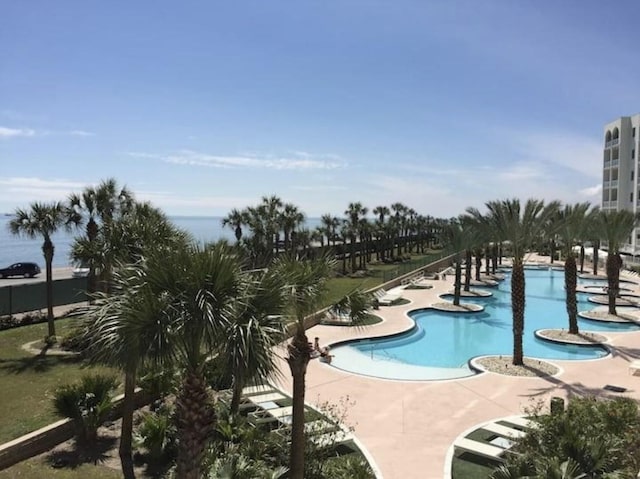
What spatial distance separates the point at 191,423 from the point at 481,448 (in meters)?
6.54

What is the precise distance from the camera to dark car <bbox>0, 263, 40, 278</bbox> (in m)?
41.2

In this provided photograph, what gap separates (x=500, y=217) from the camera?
654 inches

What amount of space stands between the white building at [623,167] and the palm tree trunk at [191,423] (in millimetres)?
63360

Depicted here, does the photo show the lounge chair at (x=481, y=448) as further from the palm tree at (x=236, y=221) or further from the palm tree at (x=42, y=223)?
Result: the palm tree at (x=236, y=221)

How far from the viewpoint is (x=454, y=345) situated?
2212 cm

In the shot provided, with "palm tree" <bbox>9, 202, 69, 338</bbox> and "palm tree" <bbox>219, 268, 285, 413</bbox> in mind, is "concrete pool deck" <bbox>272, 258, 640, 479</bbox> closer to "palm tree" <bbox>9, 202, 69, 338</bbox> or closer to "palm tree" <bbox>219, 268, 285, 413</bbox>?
"palm tree" <bbox>219, 268, 285, 413</bbox>

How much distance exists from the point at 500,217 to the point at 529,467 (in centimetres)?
1018

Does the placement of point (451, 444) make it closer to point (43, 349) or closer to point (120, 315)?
point (120, 315)

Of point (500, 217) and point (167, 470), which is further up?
point (500, 217)

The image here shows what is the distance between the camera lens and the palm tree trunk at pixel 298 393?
801 centimetres

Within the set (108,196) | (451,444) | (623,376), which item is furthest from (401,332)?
(108,196)

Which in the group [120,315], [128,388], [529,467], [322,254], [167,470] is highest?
[322,254]

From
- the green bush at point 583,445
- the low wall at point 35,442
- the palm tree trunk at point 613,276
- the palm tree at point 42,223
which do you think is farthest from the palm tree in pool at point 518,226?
the palm tree at point 42,223

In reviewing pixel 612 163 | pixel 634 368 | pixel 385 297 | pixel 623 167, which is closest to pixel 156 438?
pixel 634 368
